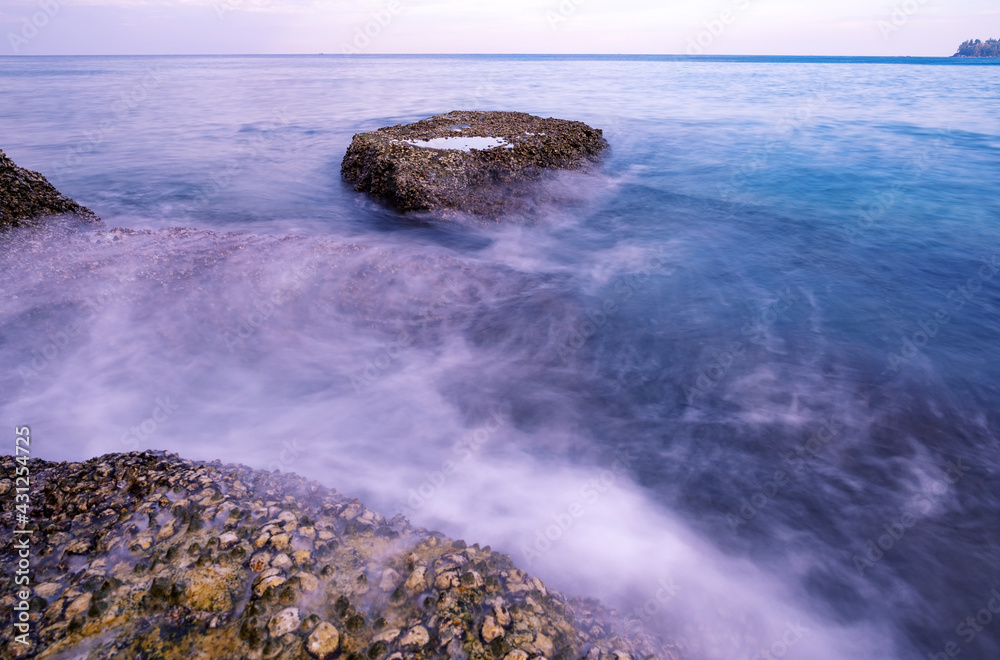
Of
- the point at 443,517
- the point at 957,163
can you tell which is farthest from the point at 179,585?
the point at 957,163

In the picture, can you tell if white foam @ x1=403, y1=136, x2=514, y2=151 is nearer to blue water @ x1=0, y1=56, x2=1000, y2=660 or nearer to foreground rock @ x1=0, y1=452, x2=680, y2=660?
blue water @ x1=0, y1=56, x2=1000, y2=660

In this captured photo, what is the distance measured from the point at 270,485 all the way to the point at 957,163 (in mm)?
Result: 20806

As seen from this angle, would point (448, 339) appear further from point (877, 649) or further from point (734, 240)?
point (734, 240)

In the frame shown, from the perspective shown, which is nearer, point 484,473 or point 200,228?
point 484,473

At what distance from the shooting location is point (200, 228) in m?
9.62

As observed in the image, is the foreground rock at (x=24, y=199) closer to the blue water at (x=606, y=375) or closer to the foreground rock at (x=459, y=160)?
the blue water at (x=606, y=375)

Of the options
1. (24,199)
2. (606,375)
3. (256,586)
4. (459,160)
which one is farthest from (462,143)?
(256,586)

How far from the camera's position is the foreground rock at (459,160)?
10.7 m

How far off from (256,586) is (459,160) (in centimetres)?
1009

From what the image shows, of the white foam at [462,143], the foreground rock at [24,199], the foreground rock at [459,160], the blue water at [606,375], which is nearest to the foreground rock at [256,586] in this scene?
the blue water at [606,375]

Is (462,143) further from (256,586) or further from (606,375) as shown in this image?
(256,586)

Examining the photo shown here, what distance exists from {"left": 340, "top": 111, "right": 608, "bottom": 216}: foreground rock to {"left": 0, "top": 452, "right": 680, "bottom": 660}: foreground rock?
26.1ft

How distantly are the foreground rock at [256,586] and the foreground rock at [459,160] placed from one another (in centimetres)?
794

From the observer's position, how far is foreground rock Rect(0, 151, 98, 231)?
27.4 feet
